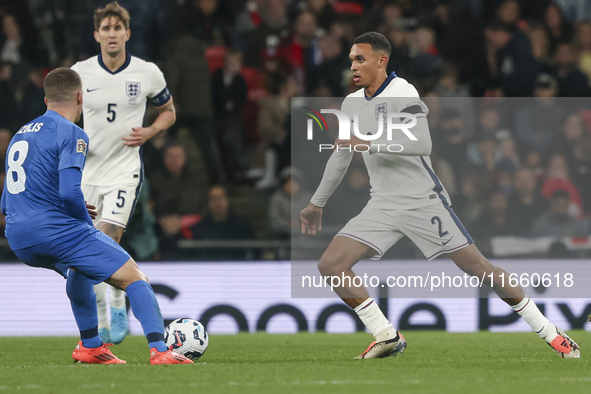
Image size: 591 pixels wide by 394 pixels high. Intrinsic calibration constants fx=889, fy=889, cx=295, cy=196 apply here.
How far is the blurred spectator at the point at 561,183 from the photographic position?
35.7ft

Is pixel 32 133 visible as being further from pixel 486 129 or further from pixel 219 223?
pixel 486 129

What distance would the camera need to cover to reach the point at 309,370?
584 cm

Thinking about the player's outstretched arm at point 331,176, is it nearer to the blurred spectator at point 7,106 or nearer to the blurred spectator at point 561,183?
the blurred spectator at point 561,183

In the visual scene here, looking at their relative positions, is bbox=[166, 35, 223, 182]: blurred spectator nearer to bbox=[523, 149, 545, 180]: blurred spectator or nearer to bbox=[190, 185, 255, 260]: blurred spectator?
bbox=[190, 185, 255, 260]: blurred spectator

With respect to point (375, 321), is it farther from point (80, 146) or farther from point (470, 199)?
point (470, 199)

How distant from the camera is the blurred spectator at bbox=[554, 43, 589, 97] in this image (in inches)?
512

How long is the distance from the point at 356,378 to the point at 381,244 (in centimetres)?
159

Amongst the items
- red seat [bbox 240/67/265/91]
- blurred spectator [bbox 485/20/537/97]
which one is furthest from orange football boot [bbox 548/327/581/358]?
red seat [bbox 240/67/265/91]

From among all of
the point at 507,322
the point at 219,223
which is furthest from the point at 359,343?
the point at 219,223

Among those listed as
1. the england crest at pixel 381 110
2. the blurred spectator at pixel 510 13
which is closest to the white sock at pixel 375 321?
the england crest at pixel 381 110

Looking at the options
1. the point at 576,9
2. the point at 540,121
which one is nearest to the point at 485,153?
the point at 540,121

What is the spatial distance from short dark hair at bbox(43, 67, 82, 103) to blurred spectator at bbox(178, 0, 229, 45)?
302 inches

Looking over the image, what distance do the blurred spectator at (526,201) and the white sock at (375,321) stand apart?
442 cm

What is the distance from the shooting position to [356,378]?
5363 mm
